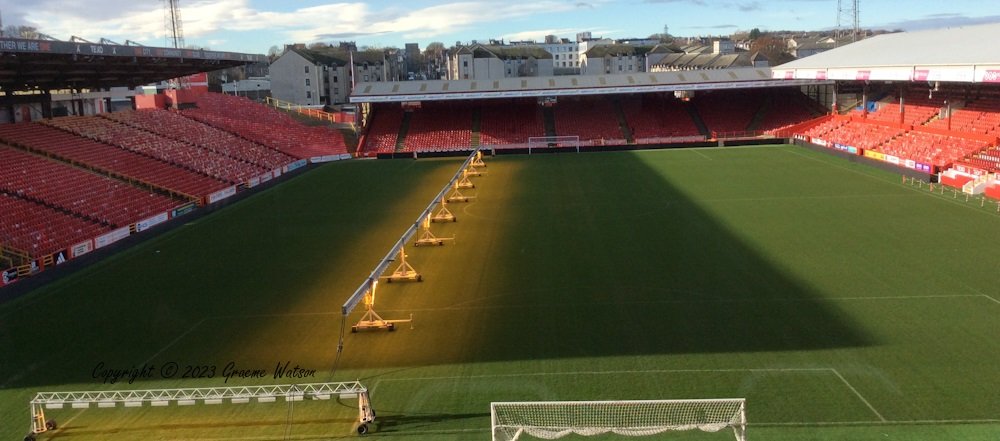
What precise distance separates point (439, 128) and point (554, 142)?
1014 centimetres

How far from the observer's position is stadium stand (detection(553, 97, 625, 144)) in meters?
61.0

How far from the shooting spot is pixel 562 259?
23.0 m

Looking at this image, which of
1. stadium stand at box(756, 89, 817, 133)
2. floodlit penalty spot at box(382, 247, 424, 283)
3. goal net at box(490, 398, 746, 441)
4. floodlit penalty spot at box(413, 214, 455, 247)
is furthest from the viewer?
stadium stand at box(756, 89, 817, 133)

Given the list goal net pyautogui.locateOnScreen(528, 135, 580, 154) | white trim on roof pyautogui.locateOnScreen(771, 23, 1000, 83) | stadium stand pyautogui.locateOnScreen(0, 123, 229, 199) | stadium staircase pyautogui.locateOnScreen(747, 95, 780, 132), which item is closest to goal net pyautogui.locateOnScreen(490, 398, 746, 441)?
stadium stand pyautogui.locateOnScreen(0, 123, 229, 199)

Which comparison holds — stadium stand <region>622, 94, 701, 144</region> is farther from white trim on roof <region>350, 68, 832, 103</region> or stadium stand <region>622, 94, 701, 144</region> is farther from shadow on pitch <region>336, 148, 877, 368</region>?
shadow on pitch <region>336, 148, 877, 368</region>

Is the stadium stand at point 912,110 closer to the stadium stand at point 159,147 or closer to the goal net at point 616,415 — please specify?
the stadium stand at point 159,147

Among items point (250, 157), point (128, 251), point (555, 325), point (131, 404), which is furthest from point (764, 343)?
point (250, 157)

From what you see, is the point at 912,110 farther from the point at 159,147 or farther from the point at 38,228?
the point at 38,228

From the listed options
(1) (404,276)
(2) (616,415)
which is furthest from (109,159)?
(2) (616,415)

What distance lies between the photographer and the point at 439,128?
62812 mm

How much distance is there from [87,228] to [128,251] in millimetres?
2515

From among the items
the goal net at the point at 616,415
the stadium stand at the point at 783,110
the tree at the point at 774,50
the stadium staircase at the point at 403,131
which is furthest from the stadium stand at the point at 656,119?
the tree at the point at 774,50

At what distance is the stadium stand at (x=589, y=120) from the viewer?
61.0m

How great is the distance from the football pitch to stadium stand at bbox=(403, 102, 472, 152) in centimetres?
2817
